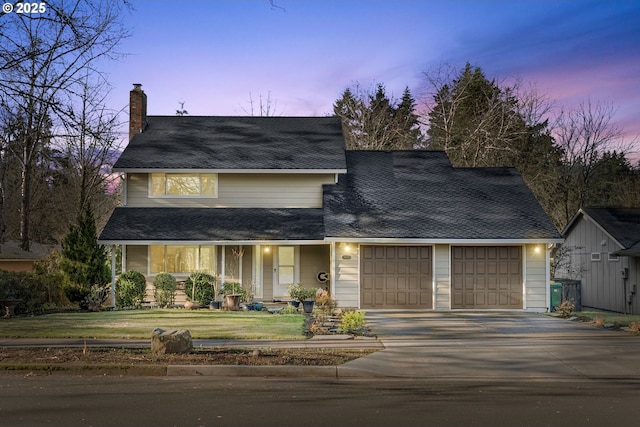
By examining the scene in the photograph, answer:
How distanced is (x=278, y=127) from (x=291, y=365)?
2021 cm

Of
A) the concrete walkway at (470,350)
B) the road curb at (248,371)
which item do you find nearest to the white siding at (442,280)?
the concrete walkway at (470,350)

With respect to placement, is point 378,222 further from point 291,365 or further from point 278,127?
point 291,365

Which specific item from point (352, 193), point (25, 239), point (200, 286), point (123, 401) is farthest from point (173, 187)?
point (123, 401)

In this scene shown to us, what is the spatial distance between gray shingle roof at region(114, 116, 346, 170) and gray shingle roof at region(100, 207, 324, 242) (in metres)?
1.71

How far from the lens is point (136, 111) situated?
29.7 meters

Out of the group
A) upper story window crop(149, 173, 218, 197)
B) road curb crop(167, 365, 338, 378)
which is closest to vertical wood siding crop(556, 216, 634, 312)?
upper story window crop(149, 173, 218, 197)

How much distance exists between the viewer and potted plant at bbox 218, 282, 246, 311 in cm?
2275

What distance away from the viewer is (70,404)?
8.97 m

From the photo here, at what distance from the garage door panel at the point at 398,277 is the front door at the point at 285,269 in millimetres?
3365

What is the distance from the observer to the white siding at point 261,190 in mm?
26484

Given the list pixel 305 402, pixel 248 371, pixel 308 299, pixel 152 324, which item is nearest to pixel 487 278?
Result: pixel 308 299

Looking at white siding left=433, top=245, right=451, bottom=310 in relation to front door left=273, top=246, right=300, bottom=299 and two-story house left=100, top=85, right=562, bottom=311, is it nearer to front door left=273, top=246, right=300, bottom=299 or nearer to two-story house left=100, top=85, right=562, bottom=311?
two-story house left=100, top=85, right=562, bottom=311

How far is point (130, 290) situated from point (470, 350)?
13.6 metres

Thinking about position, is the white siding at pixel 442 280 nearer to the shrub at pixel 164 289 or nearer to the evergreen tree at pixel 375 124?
the shrub at pixel 164 289
